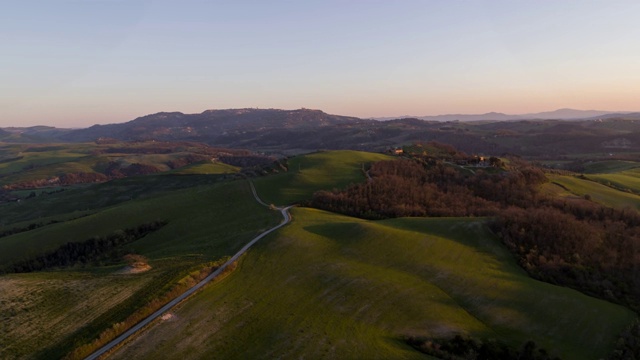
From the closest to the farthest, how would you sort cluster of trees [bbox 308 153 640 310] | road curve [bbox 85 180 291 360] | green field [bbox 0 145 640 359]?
road curve [bbox 85 180 291 360] → green field [bbox 0 145 640 359] → cluster of trees [bbox 308 153 640 310]

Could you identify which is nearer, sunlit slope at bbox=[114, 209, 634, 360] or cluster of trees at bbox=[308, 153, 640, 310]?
sunlit slope at bbox=[114, 209, 634, 360]

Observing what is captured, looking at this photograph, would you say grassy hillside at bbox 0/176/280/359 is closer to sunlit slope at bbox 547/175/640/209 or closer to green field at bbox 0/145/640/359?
green field at bbox 0/145/640/359

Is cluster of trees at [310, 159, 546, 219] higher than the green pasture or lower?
higher

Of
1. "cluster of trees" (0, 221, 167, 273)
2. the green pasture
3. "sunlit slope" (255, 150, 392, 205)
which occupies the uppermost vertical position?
"sunlit slope" (255, 150, 392, 205)

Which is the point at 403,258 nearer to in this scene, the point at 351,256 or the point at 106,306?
the point at 351,256

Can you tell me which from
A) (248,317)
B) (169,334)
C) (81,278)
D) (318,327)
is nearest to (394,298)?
(318,327)

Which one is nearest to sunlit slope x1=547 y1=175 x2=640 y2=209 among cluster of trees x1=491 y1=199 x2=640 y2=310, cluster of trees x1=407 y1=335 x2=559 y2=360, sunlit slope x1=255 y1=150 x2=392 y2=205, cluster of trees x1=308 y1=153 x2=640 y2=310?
cluster of trees x1=308 y1=153 x2=640 y2=310

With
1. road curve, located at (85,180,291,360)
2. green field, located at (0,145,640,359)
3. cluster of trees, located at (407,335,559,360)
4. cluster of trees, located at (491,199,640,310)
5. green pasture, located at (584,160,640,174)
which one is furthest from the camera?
green pasture, located at (584,160,640,174)
